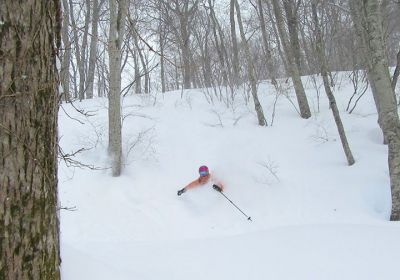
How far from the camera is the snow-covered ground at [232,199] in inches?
194

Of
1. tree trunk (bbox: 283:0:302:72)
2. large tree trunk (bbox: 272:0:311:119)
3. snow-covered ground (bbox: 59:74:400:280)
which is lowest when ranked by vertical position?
snow-covered ground (bbox: 59:74:400:280)

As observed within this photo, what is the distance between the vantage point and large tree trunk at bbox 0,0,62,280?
6.16ft

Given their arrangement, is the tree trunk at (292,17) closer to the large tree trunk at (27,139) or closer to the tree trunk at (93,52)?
the tree trunk at (93,52)

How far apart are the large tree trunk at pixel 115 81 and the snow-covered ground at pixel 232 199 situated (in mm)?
489

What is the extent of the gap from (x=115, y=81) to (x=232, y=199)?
12.1 feet

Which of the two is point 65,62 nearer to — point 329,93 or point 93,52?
point 93,52

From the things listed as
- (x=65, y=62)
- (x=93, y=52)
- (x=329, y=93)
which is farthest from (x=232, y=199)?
(x=93, y=52)

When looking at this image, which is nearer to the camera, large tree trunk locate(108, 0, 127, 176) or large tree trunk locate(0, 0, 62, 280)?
large tree trunk locate(0, 0, 62, 280)

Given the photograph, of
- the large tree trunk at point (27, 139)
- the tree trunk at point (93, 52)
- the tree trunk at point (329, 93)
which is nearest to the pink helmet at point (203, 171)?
the tree trunk at point (329, 93)

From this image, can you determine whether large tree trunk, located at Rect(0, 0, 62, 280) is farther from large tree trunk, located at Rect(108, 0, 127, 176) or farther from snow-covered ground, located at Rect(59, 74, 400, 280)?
large tree trunk, located at Rect(108, 0, 127, 176)

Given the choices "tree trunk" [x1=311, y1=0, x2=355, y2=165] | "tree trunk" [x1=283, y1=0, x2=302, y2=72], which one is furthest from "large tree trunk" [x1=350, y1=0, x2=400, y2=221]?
"tree trunk" [x1=283, y1=0, x2=302, y2=72]

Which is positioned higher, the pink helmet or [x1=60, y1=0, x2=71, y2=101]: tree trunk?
[x1=60, y1=0, x2=71, y2=101]: tree trunk

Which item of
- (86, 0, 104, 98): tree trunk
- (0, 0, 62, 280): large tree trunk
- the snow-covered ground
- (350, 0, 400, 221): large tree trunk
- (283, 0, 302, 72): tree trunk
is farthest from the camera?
(86, 0, 104, 98): tree trunk

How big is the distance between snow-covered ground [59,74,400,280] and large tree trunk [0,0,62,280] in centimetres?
110
